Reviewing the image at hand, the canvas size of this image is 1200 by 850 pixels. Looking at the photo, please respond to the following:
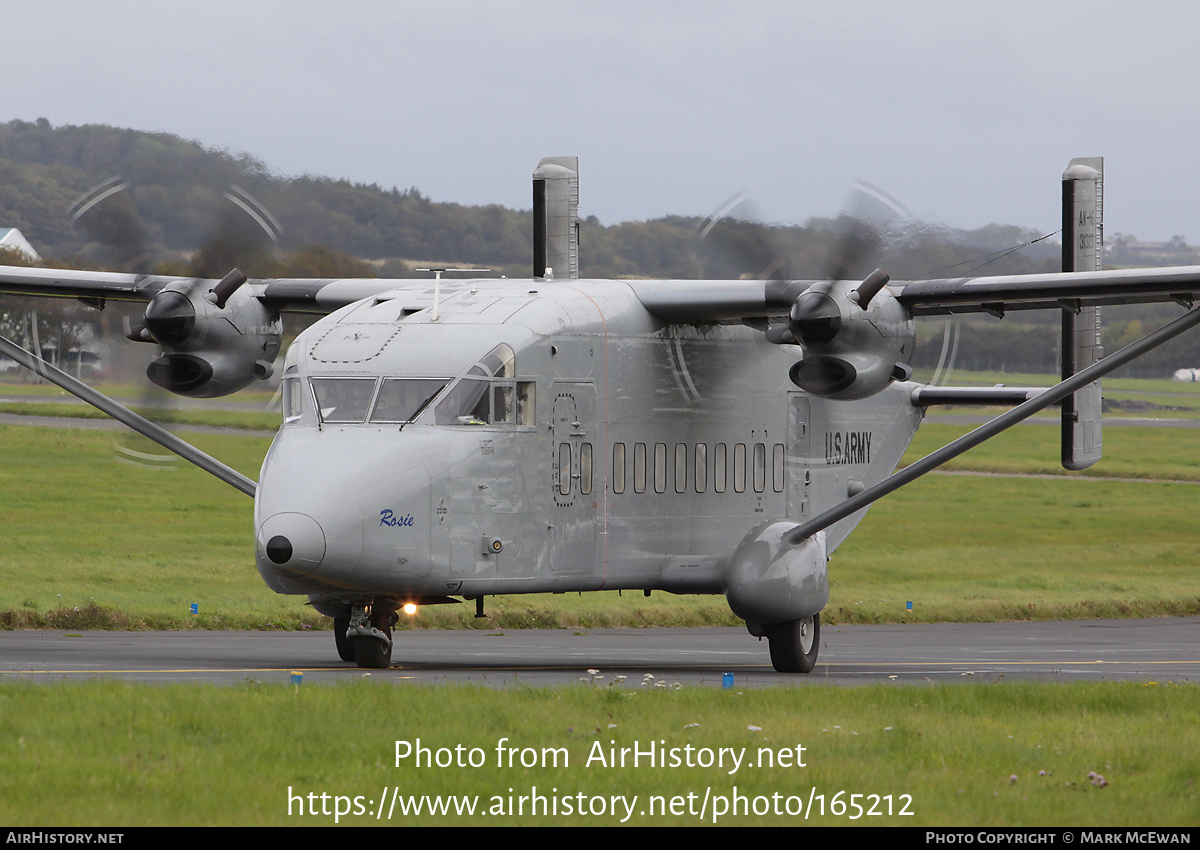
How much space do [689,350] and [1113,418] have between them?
69638mm

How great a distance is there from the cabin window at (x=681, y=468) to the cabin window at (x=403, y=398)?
3846 mm

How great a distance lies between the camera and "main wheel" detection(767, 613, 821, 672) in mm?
18797

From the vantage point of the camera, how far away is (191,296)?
63.3ft

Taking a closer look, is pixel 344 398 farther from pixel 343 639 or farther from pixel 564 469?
pixel 343 639

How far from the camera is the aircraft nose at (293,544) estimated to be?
14.4m

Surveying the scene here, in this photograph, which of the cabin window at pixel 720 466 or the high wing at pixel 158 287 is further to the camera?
the high wing at pixel 158 287

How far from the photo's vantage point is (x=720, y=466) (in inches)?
756

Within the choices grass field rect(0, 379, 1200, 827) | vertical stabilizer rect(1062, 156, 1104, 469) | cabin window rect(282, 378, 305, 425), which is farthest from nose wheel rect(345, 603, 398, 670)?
vertical stabilizer rect(1062, 156, 1104, 469)

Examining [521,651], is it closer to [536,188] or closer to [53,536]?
[536,188]

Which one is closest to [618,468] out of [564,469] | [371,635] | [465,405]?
[564,469]

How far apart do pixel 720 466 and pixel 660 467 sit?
103 cm

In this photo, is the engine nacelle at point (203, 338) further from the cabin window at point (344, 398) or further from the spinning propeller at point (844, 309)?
the spinning propeller at point (844, 309)

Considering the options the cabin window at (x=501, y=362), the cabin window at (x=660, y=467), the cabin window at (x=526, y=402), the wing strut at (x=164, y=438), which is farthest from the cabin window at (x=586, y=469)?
the wing strut at (x=164, y=438)
